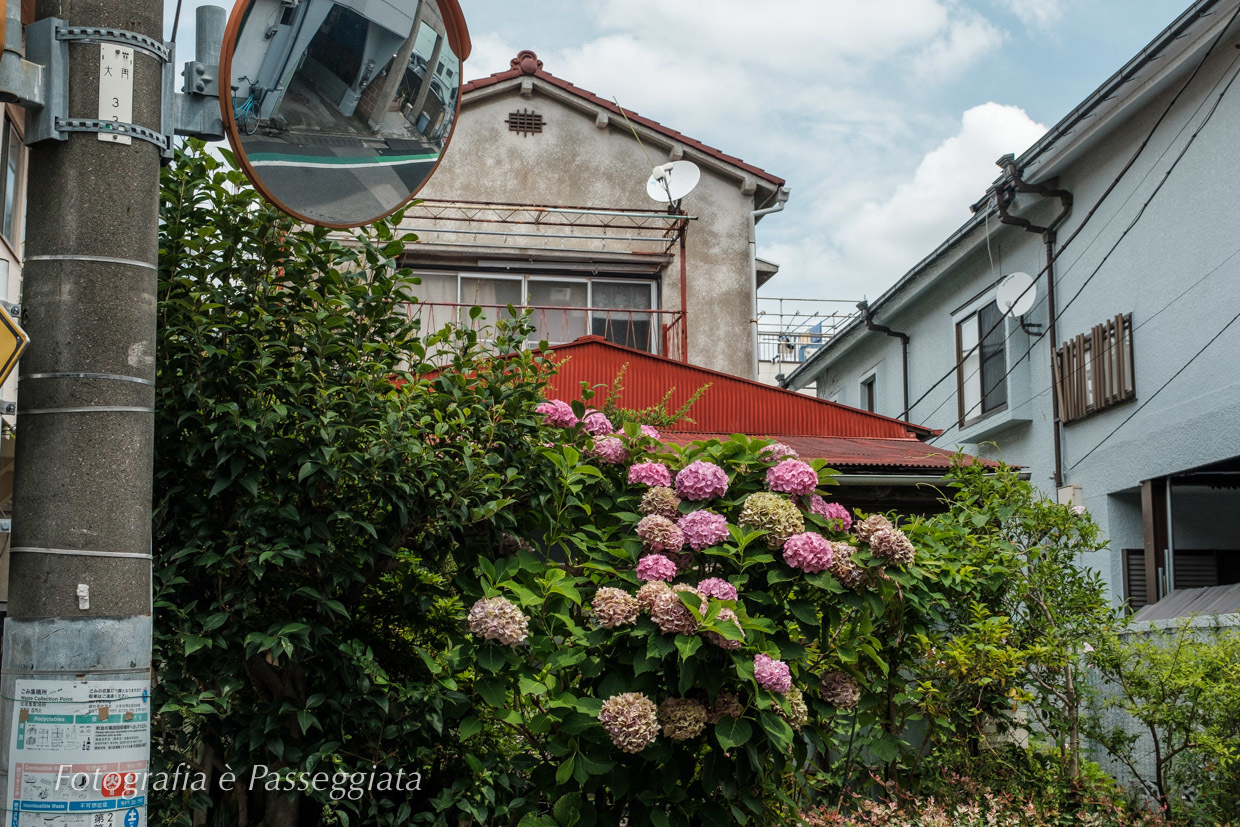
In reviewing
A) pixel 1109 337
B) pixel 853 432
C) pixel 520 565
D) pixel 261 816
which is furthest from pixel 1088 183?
pixel 261 816

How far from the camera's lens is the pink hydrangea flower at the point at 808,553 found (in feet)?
15.5

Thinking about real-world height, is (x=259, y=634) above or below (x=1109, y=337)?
below

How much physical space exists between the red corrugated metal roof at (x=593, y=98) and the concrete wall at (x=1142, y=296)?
3.99 meters

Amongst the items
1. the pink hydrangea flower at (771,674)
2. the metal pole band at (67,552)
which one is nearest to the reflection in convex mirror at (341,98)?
the metal pole band at (67,552)

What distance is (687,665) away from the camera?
449 centimetres

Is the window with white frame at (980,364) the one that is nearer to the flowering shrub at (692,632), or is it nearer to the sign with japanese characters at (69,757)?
the flowering shrub at (692,632)

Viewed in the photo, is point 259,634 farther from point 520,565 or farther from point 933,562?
point 933,562

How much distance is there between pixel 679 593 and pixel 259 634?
164cm

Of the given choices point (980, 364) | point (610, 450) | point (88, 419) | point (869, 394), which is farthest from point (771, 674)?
point (869, 394)

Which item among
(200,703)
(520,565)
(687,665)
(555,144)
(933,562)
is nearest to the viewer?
(200,703)

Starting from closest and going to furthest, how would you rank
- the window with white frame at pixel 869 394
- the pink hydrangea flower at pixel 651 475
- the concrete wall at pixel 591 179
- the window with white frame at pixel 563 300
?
→ the pink hydrangea flower at pixel 651 475 → the window with white frame at pixel 563 300 → the concrete wall at pixel 591 179 → the window with white frame at pixel 869 394

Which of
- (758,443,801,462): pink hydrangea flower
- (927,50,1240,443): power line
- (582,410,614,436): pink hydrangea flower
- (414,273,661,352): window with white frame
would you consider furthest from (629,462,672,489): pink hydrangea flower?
(414,273,661,352): window with white frame

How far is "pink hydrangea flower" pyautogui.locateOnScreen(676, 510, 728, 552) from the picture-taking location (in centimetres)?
480

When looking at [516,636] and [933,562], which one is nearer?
[516,636]
